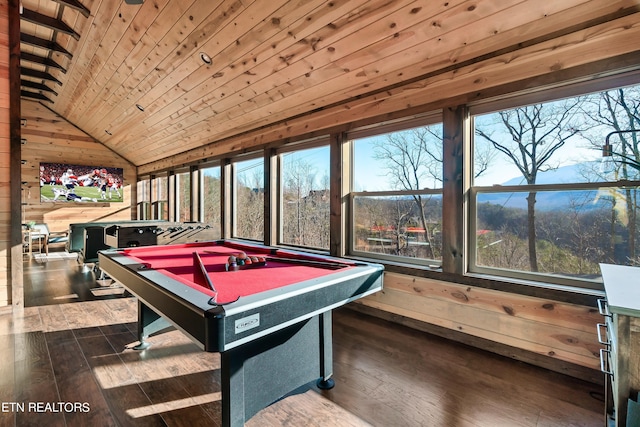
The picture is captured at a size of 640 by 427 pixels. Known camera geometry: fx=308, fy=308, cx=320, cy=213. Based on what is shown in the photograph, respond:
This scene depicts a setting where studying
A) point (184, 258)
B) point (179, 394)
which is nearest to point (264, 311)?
point (179, 394)

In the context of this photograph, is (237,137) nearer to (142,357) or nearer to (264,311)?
(142,357)

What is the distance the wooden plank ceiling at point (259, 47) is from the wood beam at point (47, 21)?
0.01 meters

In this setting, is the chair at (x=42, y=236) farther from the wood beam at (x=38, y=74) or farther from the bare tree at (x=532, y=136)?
the bare tree at (x=532, y=136)

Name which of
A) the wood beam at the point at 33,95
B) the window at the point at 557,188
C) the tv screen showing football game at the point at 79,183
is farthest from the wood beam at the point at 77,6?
the tv screen showing football game at the point at 79,183

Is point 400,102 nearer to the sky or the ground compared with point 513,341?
nearer to the sky

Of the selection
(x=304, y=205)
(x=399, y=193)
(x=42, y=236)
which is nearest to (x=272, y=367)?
(x=399, y=193)

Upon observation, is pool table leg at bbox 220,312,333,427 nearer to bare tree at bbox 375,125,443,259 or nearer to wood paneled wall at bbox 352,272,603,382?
wood paneled wall at bbox 352,272,603,382

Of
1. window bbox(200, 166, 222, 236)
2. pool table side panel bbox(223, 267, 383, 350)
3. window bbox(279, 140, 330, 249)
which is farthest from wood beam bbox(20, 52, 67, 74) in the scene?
pool table side panel bbox(223, 267, 383, 350)

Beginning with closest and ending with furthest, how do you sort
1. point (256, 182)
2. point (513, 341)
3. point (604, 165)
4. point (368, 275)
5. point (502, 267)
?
point (368, 275), point (604, 165), point (513, 341), point (502, 267), point (256, 182)

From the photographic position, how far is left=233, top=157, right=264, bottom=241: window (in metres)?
4.91

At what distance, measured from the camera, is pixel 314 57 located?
113 inches

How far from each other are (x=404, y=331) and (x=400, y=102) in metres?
2.18

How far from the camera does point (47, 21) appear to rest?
419 cm

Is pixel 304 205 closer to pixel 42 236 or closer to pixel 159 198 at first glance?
pixel 159 198
